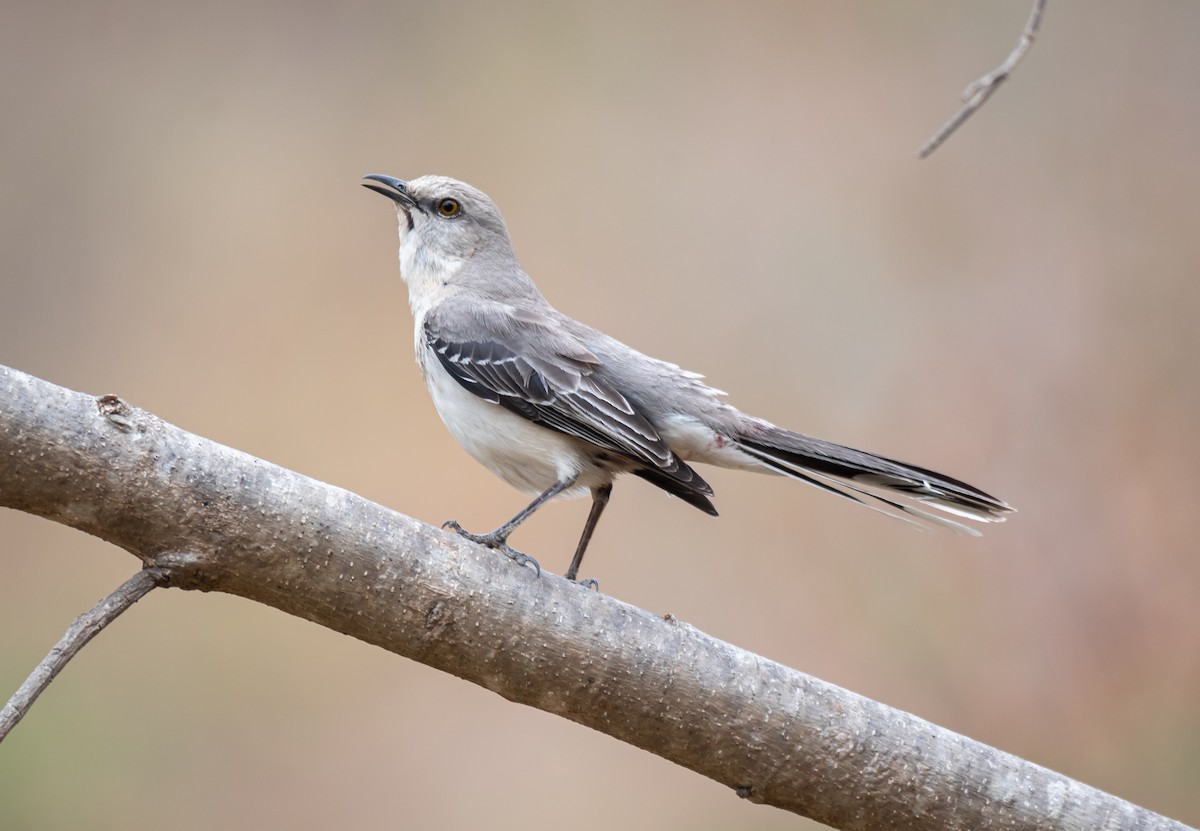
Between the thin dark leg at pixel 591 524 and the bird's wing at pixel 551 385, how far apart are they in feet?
0.56

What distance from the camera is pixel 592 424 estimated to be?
8.93 feet

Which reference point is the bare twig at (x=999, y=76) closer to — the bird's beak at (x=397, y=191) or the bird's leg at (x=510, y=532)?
the bird's leg at (x=510, y=532)

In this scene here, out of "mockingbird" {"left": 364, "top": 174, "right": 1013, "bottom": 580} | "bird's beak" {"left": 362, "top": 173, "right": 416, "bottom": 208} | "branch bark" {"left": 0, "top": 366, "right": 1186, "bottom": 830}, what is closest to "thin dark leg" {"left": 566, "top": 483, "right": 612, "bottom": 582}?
"mockingbird" {"left": 364, "top": 174, "right": 1013, "bottom": 580}

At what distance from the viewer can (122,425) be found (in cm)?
170

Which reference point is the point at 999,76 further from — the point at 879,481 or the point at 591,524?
the point at 591,524

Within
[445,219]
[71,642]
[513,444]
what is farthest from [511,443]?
[71,642]

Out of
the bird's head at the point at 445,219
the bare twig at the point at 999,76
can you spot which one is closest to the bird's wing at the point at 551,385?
the bird's head at the point at 445,219

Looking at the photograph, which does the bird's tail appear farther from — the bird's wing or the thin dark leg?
the thin dark leg

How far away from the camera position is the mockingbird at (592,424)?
263cm

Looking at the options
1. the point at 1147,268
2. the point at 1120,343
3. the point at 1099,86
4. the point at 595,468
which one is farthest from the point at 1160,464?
the point at 595,468

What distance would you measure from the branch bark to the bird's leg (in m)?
0.17

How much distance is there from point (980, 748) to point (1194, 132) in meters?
4.12

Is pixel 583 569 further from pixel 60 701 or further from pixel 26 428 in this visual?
pixel 26 428

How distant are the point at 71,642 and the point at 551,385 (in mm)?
1430
